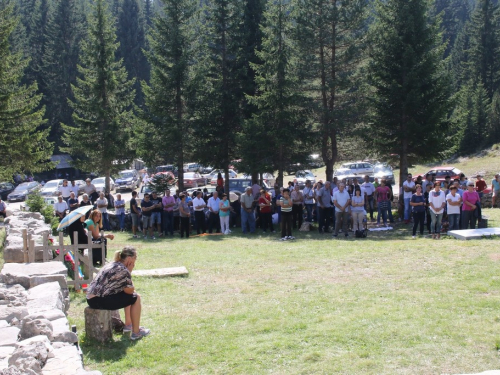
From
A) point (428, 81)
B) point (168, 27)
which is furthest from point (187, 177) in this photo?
point (428, 81)

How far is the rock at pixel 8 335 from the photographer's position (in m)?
5.53

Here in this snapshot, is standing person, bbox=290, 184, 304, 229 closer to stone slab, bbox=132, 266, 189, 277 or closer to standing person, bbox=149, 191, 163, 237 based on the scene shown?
standing person, bbox=149, 191, 163, 237

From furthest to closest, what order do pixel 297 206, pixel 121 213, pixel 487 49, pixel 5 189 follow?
pixel 487 49 → pixel 5 189 → pixel 121 213 → pixel 297 206

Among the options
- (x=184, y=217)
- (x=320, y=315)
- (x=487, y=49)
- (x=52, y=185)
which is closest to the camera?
(x=320, y=315)

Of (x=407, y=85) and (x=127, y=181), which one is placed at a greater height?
(x=407, y=85)

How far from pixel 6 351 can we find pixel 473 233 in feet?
40.2

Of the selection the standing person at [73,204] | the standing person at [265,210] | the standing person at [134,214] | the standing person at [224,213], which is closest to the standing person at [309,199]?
the standing person at [265,210]

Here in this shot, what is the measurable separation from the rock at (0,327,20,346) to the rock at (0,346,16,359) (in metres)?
0.09

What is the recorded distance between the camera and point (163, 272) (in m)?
11.0

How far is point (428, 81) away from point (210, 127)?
384 inches

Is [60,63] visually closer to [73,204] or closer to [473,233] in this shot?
[73,204]

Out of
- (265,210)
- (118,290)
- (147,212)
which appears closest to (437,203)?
(265,210)

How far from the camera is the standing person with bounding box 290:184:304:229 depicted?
18453mm

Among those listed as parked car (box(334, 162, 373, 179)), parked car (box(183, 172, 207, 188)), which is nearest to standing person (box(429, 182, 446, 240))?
parked car (box(334, 162, 373, 179))
